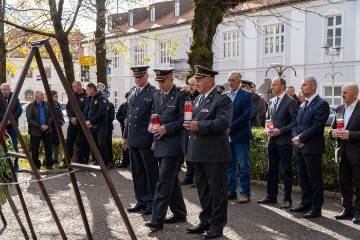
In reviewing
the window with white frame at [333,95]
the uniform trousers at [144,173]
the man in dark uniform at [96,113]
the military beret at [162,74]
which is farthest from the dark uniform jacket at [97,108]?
the window with white frame at [333,95]

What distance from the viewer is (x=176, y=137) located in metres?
6.57

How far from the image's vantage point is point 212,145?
604cm

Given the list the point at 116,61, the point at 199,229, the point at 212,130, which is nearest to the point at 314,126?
the point at 212,130

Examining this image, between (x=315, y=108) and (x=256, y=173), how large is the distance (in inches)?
124

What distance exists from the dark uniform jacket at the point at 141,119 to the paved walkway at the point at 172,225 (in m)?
1.06

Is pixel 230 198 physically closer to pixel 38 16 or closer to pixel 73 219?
pixel 73 219

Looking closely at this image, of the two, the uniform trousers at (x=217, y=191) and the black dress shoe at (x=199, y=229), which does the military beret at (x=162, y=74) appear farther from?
the black dress shoe at (x=199, y=229)

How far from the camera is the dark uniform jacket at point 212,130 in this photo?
19.4 feet

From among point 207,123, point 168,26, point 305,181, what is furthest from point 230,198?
point 168,26

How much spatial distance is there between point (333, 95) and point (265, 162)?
23.2 metres

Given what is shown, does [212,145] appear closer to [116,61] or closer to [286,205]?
[286,205]

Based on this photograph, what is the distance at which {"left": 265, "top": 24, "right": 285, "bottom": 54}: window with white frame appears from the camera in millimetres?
33844

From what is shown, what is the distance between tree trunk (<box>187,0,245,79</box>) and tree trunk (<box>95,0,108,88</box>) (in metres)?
3.48

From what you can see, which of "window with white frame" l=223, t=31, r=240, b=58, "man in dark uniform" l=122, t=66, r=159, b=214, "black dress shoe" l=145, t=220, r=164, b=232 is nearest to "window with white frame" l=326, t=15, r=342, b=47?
"window with white frame" l=223, t=31, r=240, b=58
